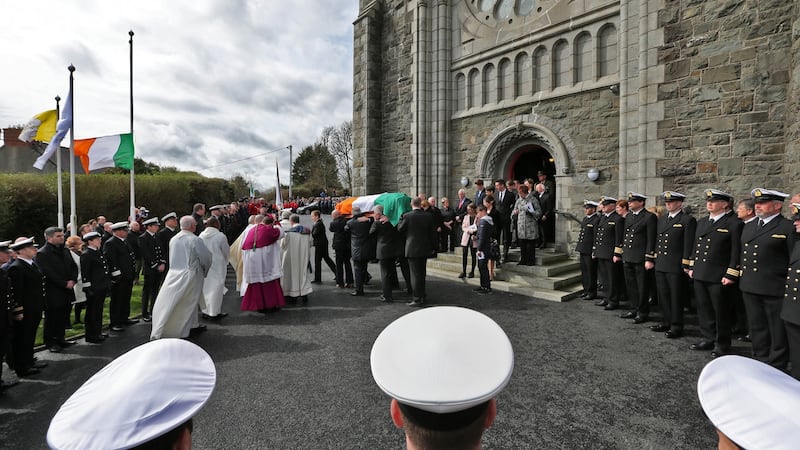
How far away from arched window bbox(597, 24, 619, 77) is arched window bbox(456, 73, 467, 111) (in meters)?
4.12

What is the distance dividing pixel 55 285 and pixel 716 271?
364 inches

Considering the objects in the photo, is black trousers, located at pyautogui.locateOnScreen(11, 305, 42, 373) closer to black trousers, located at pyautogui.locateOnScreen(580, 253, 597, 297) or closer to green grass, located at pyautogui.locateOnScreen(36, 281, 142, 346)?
green grass, located at pyautogui.locateOnScreen(36, 281, 142, 346)

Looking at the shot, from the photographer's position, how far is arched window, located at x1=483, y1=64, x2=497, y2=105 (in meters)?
11.9

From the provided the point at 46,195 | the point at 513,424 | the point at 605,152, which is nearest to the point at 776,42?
the point at 605,152

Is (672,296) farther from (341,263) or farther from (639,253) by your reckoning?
(341,263)

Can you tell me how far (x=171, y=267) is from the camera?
5.85 m

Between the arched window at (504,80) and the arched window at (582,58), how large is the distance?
1.87 metres

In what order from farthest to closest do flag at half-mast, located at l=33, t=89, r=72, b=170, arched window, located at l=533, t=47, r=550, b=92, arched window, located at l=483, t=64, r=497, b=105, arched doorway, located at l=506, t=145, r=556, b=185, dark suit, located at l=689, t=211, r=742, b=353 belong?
1. arched doorway, located at l=506, t=145, r=556, b=185
2. arched window, located at l=483, t=64, r=497, b=105
3. arched window, located at l=533, t=47, r=550, b=92
4. flag at half-mast, located at l=33, t=89, r=72, b=170
5. dark suit, located at l=689, t=211, r=742, b=353

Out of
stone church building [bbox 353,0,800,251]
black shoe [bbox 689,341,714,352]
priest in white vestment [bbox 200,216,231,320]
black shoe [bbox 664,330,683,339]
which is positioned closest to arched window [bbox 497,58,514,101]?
stone church building [bbox 353,0,800,251]

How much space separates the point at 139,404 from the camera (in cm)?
100

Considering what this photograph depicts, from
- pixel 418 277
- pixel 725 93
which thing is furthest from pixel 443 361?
pixel 725 93

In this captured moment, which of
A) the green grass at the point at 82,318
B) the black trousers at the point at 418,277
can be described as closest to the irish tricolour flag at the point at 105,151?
the green grass at the point at 82,318

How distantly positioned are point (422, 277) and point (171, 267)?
14.4 feet

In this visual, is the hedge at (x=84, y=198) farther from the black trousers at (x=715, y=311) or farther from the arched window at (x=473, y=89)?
the black trousers at (x=715, y=311)
